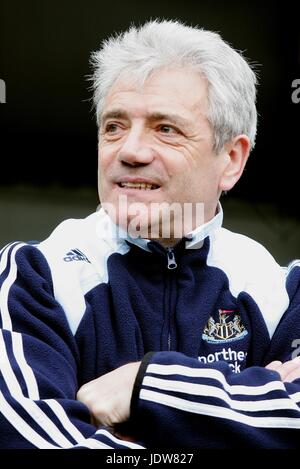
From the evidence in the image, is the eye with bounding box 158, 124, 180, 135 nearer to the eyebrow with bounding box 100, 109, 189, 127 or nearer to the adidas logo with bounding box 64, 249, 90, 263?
the eyebrow with bounding box 100, 109, 189, 127

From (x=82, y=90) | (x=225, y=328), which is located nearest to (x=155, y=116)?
(x=225, y=328)

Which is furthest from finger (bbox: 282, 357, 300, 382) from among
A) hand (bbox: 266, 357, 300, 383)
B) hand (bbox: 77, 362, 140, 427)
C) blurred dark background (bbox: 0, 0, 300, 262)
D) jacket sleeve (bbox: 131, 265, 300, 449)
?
blurred dark background (bbox: 0, 0, 300, 262)

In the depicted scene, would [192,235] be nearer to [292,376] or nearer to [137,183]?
[137,183]

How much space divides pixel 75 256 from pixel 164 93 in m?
0.45

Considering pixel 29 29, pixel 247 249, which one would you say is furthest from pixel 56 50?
pixel 247 249

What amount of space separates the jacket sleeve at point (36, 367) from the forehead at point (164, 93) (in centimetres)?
44

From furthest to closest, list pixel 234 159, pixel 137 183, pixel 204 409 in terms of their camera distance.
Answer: pixel 234 159
pixel 137 183
pixel 204 409

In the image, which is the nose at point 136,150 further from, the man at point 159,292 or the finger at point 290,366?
the finger at point 290,366

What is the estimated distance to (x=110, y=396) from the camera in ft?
5.57

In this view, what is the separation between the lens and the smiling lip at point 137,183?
81.0 inches

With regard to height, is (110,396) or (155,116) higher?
(155,116)

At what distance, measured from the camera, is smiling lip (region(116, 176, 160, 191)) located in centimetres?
206

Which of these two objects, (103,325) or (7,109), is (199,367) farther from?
(7,109)

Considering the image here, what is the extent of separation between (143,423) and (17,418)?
0.24 meters
